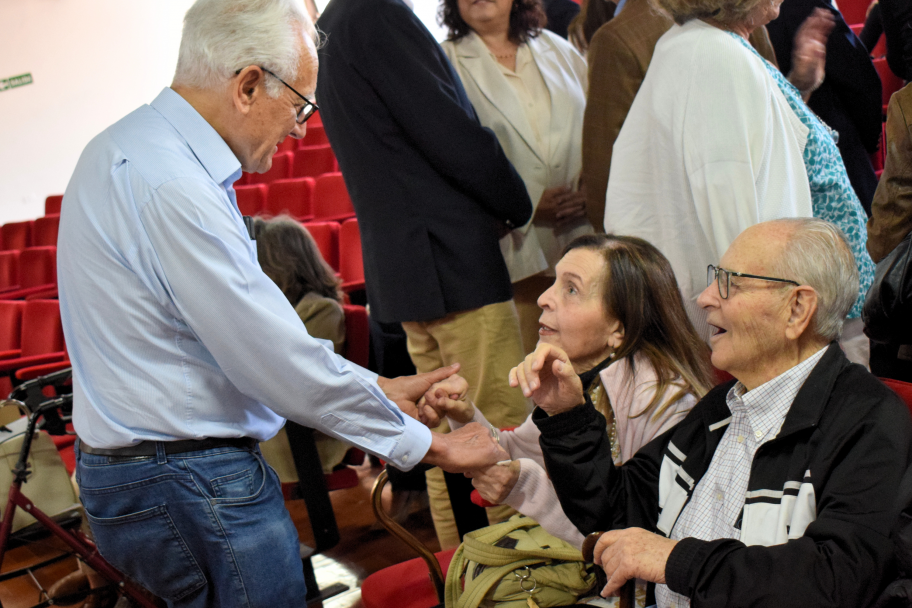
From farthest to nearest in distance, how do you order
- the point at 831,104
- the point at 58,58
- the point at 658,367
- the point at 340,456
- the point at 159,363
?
the point at 58,58 < the point at 340,456 < the point at 831,104 < the point at 658,367 < the point at 159,363

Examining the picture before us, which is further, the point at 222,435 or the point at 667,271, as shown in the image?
the point at 667,271

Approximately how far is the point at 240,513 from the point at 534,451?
719 mm

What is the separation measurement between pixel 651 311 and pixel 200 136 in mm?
940

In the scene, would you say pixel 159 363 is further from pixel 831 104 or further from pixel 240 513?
Answer: pixel 831 104

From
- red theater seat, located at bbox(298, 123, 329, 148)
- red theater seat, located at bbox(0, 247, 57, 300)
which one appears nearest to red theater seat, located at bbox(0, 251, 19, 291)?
red theater seat, located at bbox(0, 247, 57, 300)

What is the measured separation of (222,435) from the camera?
125 centimetres

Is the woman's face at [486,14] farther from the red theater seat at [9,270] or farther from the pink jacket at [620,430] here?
the red theater seat at [9,270]

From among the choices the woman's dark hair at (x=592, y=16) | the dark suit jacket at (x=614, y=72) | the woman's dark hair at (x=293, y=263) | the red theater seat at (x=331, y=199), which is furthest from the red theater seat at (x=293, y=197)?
the dark suit jacket at (x=614, y=72)

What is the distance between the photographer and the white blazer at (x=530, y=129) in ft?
7.52

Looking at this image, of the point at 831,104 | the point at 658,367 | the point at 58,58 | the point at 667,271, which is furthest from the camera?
the point at 58,58

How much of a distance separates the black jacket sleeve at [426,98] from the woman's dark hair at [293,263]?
3.19 ft

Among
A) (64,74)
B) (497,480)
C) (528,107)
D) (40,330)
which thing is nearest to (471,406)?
A: (497,480)

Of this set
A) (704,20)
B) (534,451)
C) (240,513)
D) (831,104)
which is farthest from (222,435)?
(831,104)

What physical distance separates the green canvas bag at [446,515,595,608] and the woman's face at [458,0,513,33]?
1519 mm
